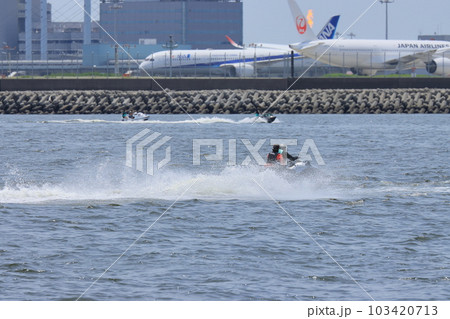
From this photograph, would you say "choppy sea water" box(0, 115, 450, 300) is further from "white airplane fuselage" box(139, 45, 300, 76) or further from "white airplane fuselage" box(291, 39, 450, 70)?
"white airplane fuselage" box(139, 45, 300, 76)

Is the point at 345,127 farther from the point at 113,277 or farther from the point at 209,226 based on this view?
the point at 113,277

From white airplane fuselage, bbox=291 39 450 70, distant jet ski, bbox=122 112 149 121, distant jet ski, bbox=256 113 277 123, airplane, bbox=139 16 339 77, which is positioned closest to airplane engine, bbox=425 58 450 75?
white airplane fuselage, bbox=291 39 450 70

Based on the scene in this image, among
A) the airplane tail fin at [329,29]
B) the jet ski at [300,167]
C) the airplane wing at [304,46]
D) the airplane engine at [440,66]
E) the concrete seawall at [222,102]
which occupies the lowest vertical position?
the jet ski at [300,167]

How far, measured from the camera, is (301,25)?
135 m

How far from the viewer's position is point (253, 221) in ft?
88.0

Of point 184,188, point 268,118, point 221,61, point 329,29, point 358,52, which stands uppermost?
point 329,29

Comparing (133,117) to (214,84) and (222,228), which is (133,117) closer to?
(214,84)

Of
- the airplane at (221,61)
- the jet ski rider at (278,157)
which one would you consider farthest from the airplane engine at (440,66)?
the jet ski rider at (278,157)

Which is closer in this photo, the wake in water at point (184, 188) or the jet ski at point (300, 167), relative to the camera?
the wake in water at point (184, 188)

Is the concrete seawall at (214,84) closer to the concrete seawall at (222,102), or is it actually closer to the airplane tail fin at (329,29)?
the concrete seawall at (222,102)

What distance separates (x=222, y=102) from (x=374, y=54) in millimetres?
35064

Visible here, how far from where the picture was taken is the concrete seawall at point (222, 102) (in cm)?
9375
